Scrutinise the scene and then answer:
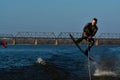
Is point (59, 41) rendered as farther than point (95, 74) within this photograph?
Yes

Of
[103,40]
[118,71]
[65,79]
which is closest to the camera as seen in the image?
[65,79]

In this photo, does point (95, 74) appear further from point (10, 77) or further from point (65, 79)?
point (10, 77)

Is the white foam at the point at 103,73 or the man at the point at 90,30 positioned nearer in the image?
the man at the point at 90,30

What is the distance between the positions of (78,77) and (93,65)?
4.20 metres

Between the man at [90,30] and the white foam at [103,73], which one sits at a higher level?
the man at [90,30]

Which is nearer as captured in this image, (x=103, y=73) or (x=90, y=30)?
(x=90, y=30)

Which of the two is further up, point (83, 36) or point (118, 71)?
point (83, 36)

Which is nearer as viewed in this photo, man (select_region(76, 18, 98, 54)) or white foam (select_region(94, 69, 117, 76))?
man (select_region(76, 18, 98, 54))

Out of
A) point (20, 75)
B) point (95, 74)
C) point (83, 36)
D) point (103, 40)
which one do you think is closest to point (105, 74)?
point (95, 74)

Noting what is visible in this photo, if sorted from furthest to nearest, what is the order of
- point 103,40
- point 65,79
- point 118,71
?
point 103,40
point 118,71
point 65,79

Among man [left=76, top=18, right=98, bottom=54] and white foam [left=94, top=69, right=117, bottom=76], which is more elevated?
man [left=76, top=18, right=98, bottom=54]

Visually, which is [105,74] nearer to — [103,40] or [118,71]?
[118,71]

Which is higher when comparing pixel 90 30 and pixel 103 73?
pixel 90 30

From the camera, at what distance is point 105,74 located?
2372cm
